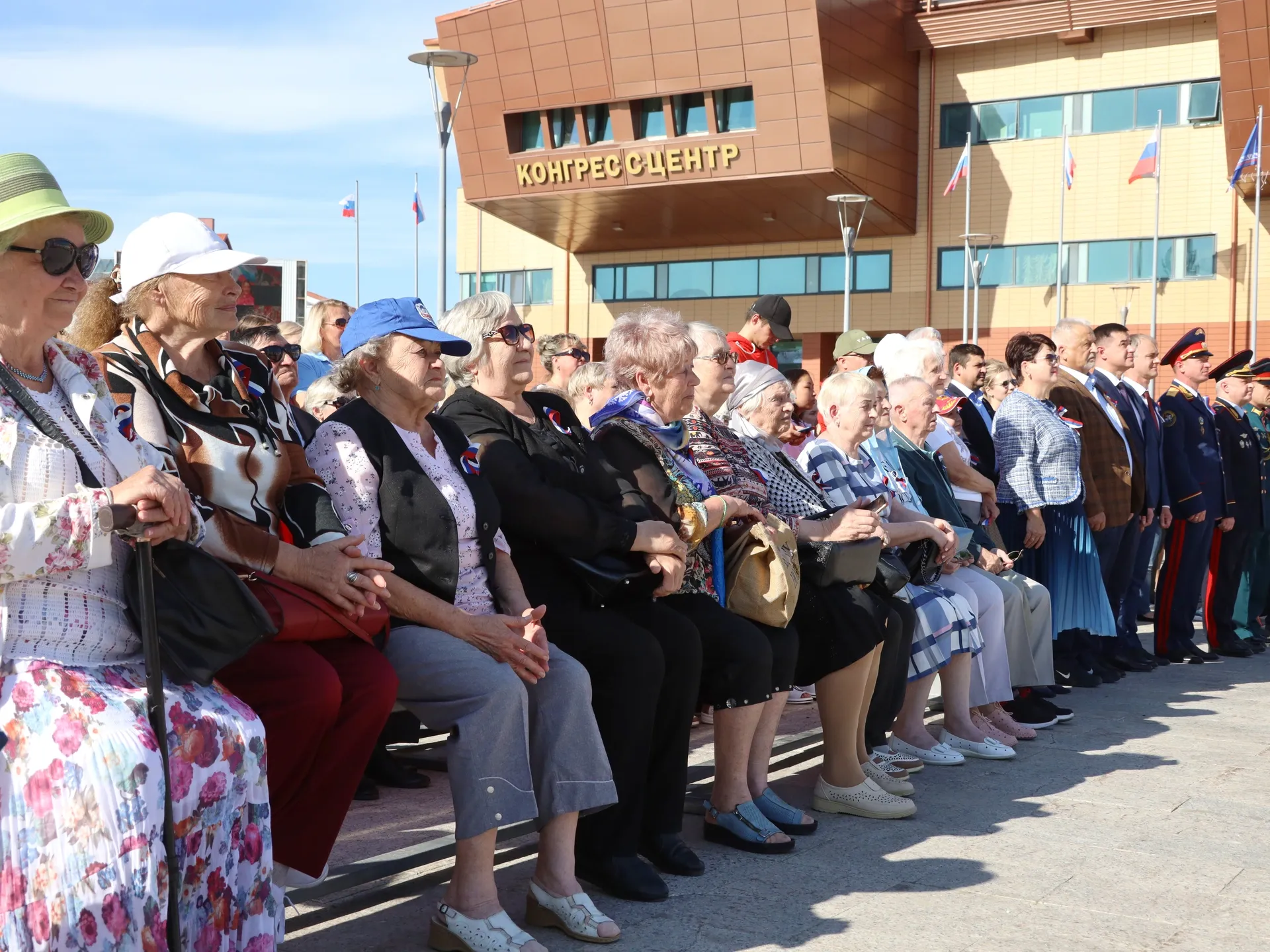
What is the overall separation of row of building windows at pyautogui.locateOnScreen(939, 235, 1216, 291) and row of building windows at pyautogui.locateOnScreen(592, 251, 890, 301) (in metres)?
1.94

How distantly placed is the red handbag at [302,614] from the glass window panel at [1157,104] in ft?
107

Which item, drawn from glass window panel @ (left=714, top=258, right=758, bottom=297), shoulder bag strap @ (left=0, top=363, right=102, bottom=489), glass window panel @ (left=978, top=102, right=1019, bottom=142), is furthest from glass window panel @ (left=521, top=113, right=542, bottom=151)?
shoulder bag strap @ (left=0, top=363, right=102, bottom=489)

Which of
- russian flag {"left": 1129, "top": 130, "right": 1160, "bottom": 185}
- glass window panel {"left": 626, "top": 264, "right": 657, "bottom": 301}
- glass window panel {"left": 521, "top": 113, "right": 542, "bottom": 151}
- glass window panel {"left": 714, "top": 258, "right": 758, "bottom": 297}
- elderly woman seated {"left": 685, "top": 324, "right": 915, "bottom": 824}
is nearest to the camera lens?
elderly woman seated {"left": 685, "top": 324, "right": 915, "bottom": 824}

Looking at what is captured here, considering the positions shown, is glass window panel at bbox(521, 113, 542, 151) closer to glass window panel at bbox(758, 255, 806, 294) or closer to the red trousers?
glass window panel at bbox(758, 255, 806, 294)

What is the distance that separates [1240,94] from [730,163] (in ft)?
36.8

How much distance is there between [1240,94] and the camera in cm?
2888

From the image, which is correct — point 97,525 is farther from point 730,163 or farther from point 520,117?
point 520,117

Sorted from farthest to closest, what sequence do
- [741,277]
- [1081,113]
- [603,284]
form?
[603,284] → [741,277] → [1081,113]

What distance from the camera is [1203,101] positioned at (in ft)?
103

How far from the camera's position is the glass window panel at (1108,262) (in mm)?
33156

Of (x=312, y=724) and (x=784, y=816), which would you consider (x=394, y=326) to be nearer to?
(x=312, y=724)

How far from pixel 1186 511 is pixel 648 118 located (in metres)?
26.0

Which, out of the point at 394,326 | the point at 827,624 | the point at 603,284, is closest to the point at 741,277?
the point at 603,284

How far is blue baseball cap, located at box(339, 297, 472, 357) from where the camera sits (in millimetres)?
4133
